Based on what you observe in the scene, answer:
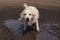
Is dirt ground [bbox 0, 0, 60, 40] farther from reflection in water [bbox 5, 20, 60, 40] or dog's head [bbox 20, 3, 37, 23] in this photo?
dog's head [bbox 20, 3, 37, 23]

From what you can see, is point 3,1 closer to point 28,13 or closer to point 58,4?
point 58,4

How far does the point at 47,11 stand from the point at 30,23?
216 centimetres

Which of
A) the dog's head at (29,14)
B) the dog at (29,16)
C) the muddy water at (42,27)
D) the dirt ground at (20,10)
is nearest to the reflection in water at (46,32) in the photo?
the muddy water at (42,27)

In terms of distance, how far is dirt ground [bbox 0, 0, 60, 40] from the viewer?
5367mm

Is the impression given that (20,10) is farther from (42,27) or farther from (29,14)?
(29,14)

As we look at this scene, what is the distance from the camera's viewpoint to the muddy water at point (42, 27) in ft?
17.3

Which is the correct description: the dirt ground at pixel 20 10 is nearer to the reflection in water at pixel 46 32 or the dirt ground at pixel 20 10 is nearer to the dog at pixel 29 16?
the reflection in water at pixel 46 32

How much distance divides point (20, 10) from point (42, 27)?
1977mm

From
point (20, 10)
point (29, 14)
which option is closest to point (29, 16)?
point (29, 14)

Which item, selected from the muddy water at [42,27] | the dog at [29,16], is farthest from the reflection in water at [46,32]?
the dog at [29,16]

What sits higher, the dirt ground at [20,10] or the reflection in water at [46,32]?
the dirt ground at [20,10]

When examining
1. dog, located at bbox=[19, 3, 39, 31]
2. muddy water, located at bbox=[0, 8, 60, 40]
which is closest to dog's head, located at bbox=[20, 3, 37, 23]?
dog, located at bbox=[19, 3, 39, 31]

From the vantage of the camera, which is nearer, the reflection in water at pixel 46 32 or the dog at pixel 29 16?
the reflection in water at pixel 46 32

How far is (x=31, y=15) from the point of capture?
5.50 m
